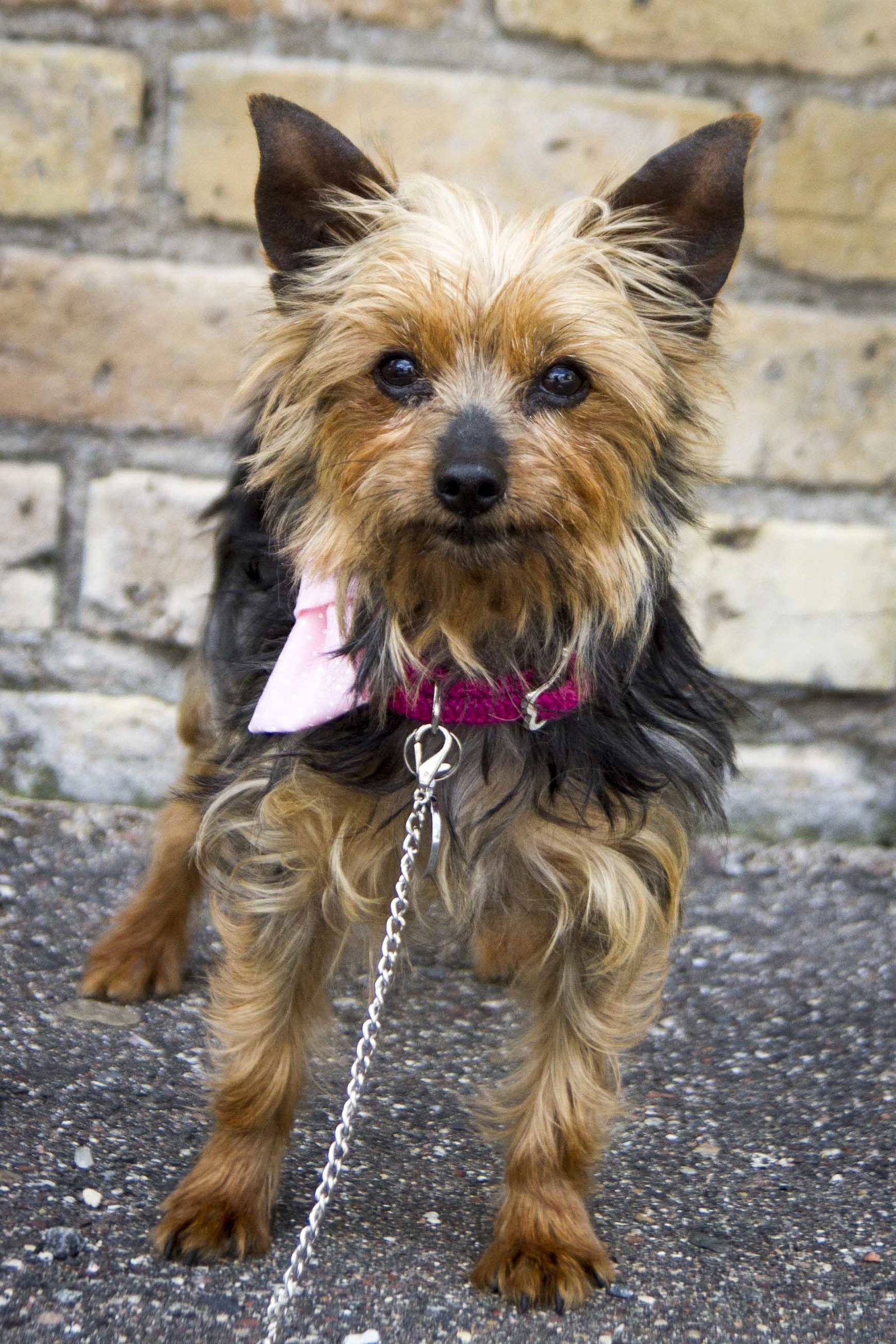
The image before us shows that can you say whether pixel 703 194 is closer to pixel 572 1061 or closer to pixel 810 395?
pixel 572 1061

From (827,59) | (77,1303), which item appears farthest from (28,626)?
(827,59)

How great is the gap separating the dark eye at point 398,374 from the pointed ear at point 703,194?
0.44m

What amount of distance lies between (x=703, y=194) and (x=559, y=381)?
0.35m

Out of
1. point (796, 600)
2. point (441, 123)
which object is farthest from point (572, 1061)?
point (441, 123)

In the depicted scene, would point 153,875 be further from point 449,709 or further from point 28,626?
point 449,709

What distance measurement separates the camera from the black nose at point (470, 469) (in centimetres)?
188

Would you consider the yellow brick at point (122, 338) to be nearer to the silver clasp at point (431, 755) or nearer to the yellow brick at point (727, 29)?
the yellow brick at point (727, 29)

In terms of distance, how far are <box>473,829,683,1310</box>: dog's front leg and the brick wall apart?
155cm

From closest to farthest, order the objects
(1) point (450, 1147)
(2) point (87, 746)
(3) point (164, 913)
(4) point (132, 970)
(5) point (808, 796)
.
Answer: (1) point (450, 1147) < (4) point (132, 970) < (3) point (164, 913) < (2) point (87, 746) < (5) point (808, 796)

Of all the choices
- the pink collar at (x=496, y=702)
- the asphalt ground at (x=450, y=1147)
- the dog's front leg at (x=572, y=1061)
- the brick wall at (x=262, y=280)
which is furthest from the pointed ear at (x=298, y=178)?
the asphalt ground at (x=450, y=1147)

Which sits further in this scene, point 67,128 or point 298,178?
point 67,128

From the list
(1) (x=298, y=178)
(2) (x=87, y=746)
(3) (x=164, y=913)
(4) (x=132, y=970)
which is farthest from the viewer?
(2) (x=87, y=746)

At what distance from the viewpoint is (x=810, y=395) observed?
11.4 feet

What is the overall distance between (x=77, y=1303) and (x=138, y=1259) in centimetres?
15
